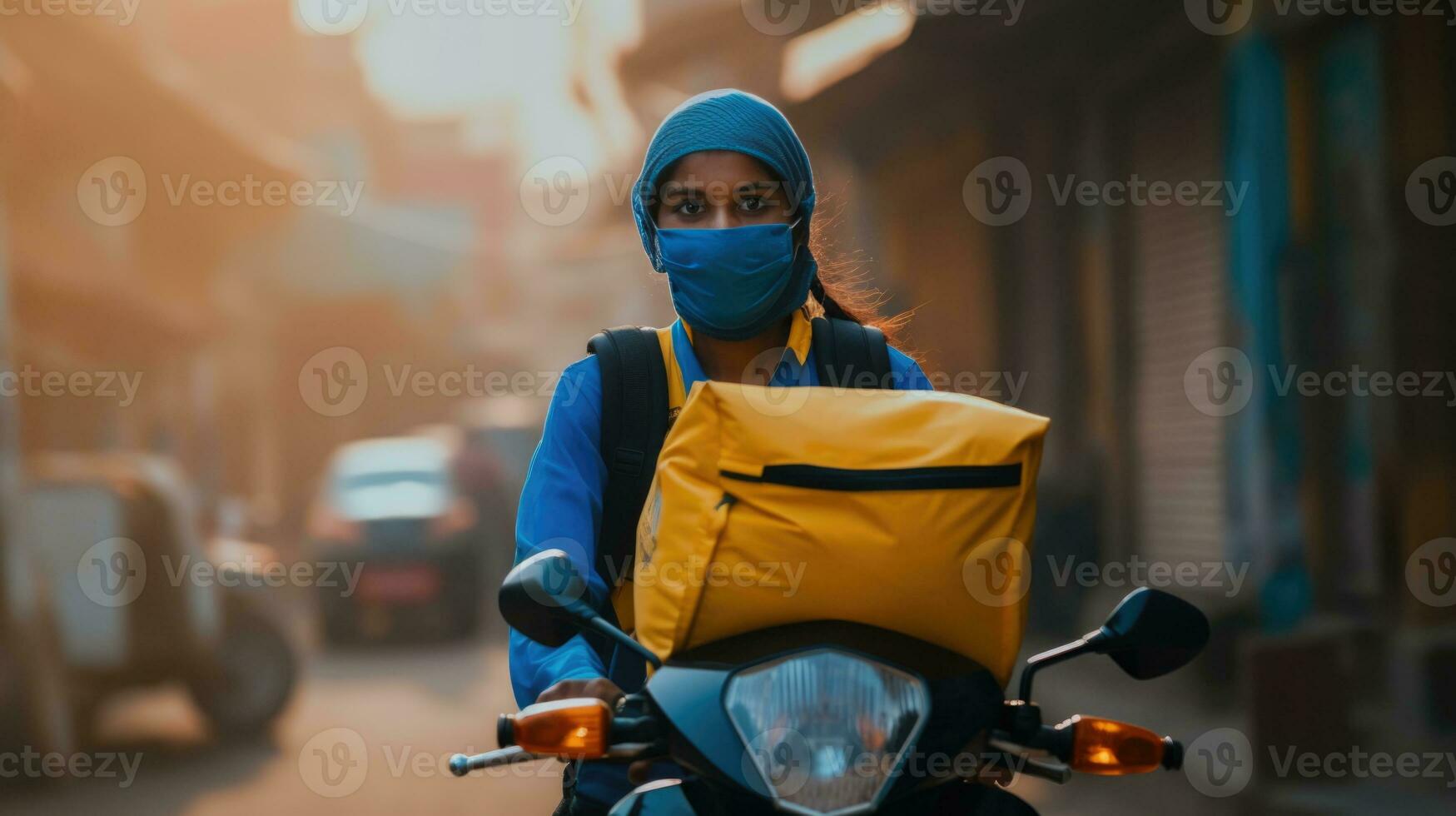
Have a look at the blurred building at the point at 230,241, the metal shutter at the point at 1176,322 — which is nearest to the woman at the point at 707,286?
the metal shutter at the point at 1176,322

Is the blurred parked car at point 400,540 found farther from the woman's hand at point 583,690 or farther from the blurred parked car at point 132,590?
the woman's hand at point 583,690

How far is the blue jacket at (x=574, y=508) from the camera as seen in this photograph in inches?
78.0

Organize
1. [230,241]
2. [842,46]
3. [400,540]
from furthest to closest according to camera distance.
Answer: [230,241], [400,540], [842,46]

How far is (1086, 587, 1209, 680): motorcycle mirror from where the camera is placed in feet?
5.72

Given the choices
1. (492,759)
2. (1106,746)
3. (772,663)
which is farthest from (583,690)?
(1106,746)

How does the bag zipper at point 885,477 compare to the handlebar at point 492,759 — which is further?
the handlebar at point 492,759

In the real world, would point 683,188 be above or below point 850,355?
above

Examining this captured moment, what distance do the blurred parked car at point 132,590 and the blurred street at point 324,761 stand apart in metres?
0.43

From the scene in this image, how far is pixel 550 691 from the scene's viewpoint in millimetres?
1794

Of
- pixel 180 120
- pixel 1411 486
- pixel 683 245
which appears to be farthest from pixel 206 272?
pixel 683 245

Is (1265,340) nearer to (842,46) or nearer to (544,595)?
(842,46)

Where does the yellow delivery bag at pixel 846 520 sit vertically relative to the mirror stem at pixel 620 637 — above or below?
above

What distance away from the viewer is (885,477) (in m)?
1.60

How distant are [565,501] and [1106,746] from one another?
81 cm
